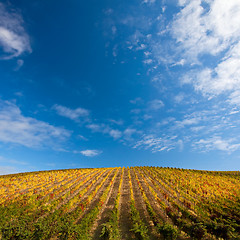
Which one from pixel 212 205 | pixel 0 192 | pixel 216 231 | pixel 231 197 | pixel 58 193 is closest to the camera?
pixel 216 231

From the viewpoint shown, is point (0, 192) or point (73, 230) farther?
point (0, 192)

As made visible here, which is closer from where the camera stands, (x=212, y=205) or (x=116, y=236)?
(x=116, y=236)

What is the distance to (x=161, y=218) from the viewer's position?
13086mm

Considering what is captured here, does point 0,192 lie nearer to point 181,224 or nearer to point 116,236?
point 116,236

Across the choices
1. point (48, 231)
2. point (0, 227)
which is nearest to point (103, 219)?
point (48, 231)

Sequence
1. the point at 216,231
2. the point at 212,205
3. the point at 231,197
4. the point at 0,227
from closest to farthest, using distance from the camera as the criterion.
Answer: the point at 0,227
the point at 216,231
the point at 212,205
the point at 231,197

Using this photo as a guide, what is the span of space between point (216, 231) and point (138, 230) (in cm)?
572

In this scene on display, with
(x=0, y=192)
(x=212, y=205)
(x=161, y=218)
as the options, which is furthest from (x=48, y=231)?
(x=0, y=192)

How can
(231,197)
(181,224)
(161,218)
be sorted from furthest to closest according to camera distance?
(231,197), (161,218), (181,224)

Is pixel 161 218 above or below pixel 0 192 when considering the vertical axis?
below

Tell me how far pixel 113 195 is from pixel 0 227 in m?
14.4

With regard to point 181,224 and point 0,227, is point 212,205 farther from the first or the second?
point 0,227

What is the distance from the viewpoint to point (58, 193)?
2239cm

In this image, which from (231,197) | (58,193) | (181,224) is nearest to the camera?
(181,224)
